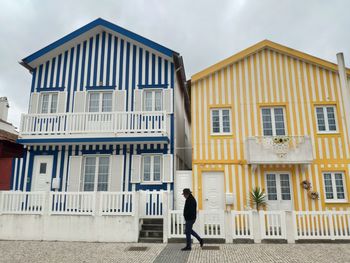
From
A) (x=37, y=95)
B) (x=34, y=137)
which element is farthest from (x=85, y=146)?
(x=37, y=95)

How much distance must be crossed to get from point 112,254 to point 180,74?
997 cm

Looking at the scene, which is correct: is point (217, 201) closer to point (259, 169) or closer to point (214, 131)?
point (259, 169)

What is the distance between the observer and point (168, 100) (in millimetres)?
13656

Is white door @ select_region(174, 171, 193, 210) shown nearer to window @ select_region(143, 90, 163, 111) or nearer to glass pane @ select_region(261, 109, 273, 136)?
window @ select_region(143, 90, 163, 111)

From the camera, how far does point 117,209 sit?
10.2 meters

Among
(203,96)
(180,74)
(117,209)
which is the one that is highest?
(180,74)

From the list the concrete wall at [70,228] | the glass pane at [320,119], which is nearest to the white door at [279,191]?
the glass pane at [320,119]

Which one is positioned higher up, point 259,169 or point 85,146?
point 85,146

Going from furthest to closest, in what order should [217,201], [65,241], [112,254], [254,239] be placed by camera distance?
1. [217,201]
2. [65,241]
3. [254,239]
4. [112,254]

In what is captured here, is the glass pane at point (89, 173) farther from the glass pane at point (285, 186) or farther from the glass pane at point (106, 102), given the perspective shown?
the glass pane at point (285, 186)

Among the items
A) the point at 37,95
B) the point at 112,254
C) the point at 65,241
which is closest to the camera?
the point at 112,254

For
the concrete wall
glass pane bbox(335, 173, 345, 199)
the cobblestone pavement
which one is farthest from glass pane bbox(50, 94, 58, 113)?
glass pane bbox(335, 173, 345, 199)

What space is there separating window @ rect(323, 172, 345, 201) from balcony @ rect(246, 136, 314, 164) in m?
1.41

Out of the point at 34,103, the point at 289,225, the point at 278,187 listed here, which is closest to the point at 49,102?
the point at 34,103
